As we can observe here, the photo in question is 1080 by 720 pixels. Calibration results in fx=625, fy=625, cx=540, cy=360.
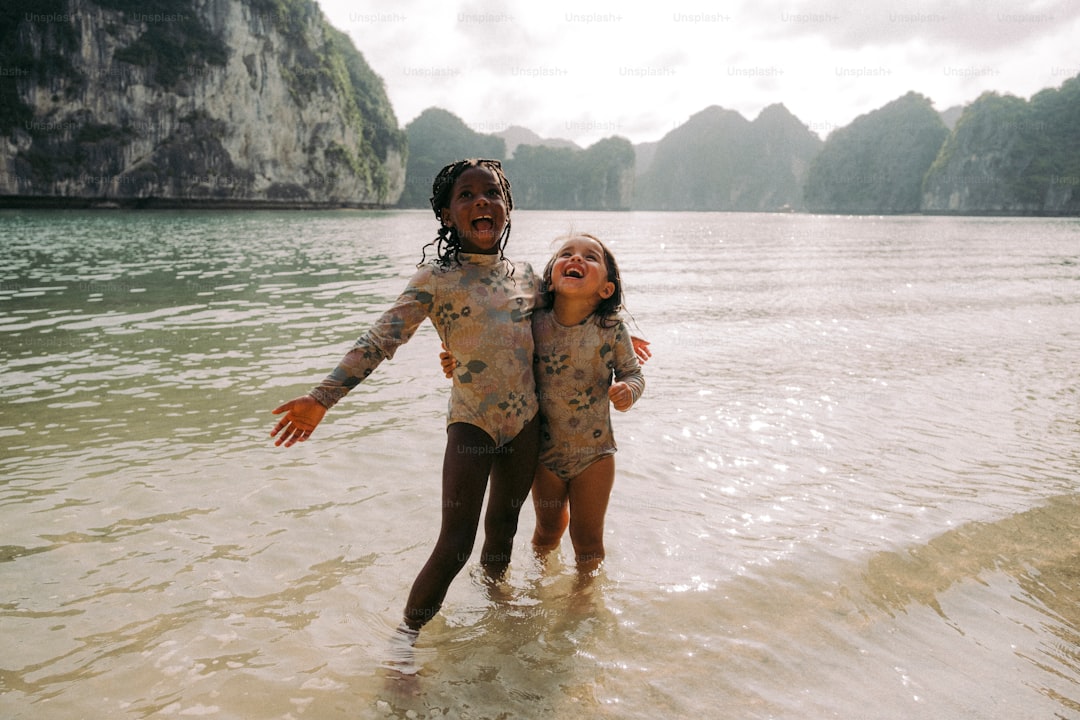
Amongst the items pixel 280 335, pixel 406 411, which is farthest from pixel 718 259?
pixel 406 411

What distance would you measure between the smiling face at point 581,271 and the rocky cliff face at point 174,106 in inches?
3126

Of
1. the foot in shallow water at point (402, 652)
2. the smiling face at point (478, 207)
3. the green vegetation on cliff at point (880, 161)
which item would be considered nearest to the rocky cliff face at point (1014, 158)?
the green vegetation on cliff at point (880, 161)

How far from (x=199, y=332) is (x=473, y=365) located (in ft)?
28.8

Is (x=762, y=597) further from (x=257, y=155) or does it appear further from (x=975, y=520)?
(x=257, y=155)

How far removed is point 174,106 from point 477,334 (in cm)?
8659

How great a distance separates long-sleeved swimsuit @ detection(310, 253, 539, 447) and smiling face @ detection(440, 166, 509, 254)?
0.11 meters

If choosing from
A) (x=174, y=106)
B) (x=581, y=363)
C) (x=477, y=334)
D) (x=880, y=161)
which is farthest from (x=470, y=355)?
(x=880, y=161)

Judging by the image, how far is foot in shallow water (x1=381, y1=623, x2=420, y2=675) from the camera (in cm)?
296

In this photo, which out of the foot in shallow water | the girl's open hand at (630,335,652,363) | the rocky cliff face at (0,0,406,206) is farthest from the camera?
the rocky cliff face at (0,0,406,206)

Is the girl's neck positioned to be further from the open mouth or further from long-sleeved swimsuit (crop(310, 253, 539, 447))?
the open mouth

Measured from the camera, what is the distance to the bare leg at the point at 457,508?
2.88m

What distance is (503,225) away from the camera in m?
3.12

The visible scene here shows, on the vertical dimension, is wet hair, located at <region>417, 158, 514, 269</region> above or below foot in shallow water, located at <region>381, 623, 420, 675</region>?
above

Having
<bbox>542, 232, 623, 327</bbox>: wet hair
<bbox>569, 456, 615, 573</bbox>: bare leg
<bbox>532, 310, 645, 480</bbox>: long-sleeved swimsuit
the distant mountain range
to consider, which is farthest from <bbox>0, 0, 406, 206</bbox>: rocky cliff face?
<bbox>569, 456, 615, 573</bbox>: bare leg
